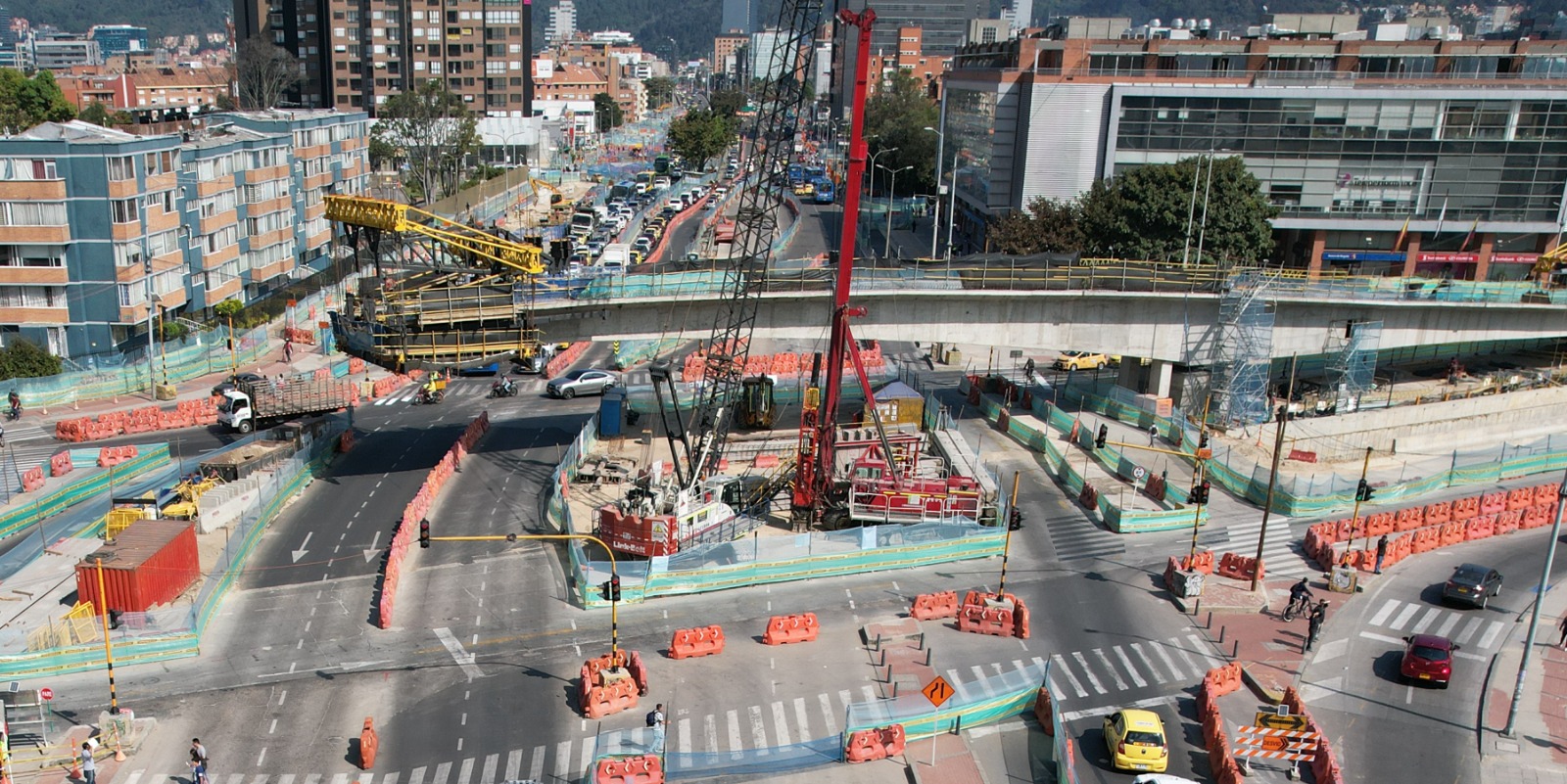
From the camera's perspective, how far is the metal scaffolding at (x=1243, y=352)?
204 ft

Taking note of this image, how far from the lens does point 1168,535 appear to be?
5116 centimetres

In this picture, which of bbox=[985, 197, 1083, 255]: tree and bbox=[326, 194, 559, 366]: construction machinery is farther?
bbox=[985, 197, 1083, 255]: tree

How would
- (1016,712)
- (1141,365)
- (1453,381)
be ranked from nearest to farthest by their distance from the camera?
(1016,712) → (1141,365) → (1453,381)

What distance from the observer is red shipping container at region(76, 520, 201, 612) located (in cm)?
3966

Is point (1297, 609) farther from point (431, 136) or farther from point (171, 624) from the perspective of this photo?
point (431, 136)

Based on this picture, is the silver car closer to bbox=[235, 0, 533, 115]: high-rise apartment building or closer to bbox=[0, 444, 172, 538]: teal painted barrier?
bbox=[0, 444, 172, 538]: teal painted barrier

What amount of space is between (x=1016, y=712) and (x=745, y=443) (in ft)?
98.1

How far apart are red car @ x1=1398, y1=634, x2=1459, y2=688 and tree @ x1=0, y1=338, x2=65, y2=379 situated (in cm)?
6768

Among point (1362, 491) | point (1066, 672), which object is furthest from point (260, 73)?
point (1066, 672)

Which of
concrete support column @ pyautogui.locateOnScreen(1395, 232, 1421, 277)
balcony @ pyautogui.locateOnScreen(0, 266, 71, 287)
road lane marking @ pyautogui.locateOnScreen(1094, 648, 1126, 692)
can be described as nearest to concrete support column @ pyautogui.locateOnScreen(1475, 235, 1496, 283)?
concrete support column @ pyautogui.locateOnScreen(1395, 232, 1421, 277)

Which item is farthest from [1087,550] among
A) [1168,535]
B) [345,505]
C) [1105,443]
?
[345,505]

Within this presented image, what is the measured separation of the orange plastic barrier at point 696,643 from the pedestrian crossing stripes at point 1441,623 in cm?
2347

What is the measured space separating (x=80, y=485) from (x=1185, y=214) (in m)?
66.9

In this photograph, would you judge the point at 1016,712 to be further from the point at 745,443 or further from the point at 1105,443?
the point at 745,443
